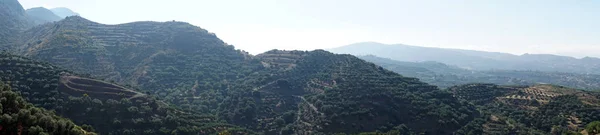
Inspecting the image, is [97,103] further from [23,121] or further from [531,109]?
[531,109]

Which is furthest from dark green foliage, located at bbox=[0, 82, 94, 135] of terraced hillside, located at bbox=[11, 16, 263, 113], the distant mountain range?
terraced hillside, located at bbox=[11, 16, 263, 113]

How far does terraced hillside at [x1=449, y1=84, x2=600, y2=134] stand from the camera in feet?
291

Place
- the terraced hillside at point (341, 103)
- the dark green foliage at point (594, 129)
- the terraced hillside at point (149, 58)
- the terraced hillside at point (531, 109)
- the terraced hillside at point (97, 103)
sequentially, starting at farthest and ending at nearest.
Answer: the terraced hillside at point (149, 58)
the terraced hillside at point (341, 103)
the terraced hillside at point (531, 109)
the terraced hillside at point (97, 103)
the dark green foliage at point (594, 129)

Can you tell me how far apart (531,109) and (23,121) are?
111 m

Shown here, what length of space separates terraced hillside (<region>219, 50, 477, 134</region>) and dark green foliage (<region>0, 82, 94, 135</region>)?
52.2m

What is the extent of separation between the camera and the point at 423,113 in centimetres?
9700

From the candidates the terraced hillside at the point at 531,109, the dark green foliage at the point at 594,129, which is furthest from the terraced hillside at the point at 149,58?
the dark green foliage at the point at 594,129

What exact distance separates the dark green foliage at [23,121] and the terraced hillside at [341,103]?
5215 centimetres

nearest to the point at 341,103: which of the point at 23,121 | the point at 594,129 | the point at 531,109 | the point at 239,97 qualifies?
the point at 239,97

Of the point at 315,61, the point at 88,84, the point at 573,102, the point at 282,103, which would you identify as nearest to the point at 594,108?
the point at 573,102

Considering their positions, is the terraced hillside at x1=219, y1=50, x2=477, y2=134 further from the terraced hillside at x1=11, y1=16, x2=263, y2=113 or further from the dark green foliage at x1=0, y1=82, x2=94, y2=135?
the dark green foliage at x1=0, y1=82, x2=94, y2=135

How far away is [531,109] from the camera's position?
10419 cm

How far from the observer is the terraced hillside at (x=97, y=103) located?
2879 inches

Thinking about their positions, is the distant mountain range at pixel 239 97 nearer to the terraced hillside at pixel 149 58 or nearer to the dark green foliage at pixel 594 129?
the terraced hillside at pixel 149 58
